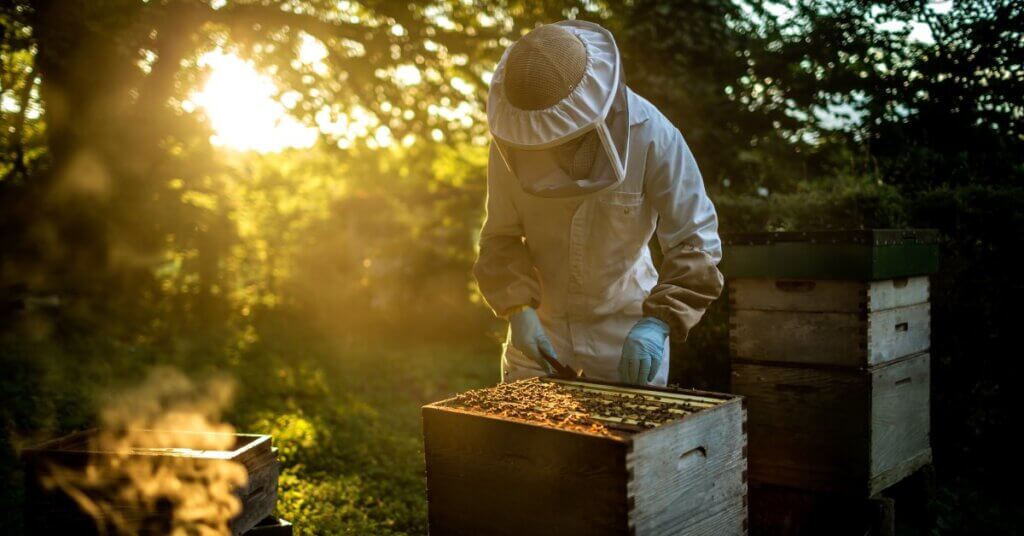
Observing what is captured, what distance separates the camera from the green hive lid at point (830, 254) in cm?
278

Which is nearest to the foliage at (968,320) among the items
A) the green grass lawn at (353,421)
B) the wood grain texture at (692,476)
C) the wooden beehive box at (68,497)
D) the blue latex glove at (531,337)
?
the blue latex glove at (531,337)

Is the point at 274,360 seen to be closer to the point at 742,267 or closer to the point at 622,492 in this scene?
the point at 742,267

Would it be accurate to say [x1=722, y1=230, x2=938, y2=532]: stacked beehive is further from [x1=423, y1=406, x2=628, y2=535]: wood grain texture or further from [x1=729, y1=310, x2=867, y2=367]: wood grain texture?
[x1=423, y1=406, x2=628, y2=535]: wood grain texture

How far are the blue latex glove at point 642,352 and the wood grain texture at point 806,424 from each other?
0.86 m

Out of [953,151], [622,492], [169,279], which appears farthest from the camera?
[169,279]

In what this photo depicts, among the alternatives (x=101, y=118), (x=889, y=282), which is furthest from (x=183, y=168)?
(x=889, y=282)

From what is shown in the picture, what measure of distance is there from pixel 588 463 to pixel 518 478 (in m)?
0.21

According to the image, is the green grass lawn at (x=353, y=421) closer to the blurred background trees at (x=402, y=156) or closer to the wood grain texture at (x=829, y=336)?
the blurred background trees at (x=402, y=156)

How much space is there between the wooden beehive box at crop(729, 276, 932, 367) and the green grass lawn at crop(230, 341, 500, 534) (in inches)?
61.7

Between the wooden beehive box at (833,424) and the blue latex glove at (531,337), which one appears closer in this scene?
the blue latex glove at (531,337)

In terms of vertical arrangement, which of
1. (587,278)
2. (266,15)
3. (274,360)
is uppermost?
(266,15)

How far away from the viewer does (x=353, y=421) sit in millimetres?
5695

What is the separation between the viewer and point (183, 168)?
26.6ft

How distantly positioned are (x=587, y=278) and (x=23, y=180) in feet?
22.6
